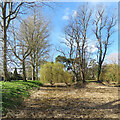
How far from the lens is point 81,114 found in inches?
54.6

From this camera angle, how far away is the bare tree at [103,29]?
13.6 feet

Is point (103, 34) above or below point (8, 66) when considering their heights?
above

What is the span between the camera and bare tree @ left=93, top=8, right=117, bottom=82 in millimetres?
4145

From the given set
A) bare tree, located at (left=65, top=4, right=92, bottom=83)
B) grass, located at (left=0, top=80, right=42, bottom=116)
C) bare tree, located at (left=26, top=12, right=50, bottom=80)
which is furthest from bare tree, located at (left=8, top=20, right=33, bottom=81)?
bare tree, located at (left=65, top=4, right=92, bottom=83)

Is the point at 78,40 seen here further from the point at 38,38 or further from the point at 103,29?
the point at 38,38

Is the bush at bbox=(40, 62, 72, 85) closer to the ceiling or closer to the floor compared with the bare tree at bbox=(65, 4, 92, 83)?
closer to the floor

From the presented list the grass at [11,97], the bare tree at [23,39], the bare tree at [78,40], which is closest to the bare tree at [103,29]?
the bare tree at [78,40]

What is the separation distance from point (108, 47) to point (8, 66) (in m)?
4.06

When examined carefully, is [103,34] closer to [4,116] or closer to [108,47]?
[108,47]

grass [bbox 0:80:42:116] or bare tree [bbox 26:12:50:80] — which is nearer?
grass [bbox 0:80:42:116]

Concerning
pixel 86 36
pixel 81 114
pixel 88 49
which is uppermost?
pixel 86 36

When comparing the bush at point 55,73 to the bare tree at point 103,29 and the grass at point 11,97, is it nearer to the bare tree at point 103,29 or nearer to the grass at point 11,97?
the bare tree at point 103,29

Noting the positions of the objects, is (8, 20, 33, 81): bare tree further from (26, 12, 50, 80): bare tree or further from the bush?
the bush

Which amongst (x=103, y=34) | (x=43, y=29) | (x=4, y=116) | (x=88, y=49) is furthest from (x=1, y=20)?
(x=103, y=34)
